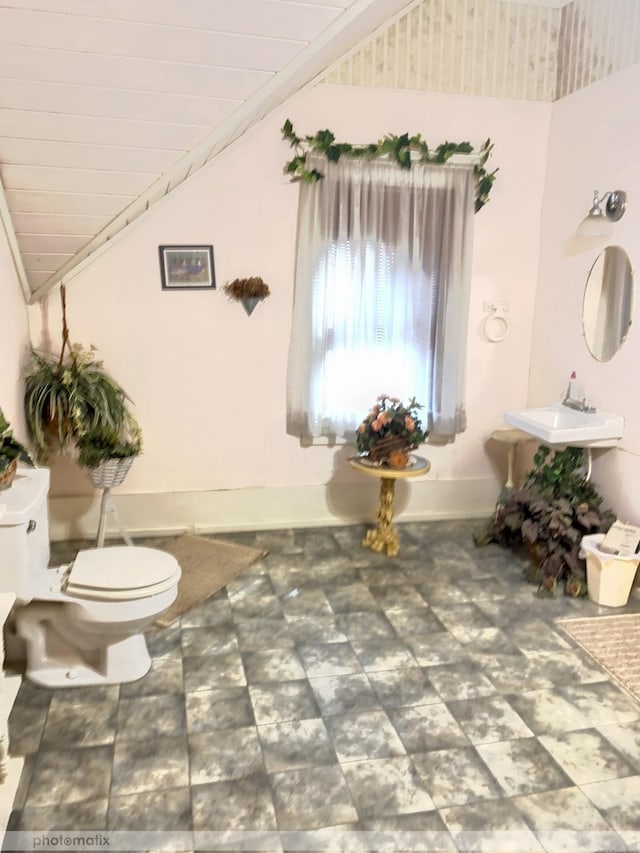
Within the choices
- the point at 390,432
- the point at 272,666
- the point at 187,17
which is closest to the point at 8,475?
the point at 272,666

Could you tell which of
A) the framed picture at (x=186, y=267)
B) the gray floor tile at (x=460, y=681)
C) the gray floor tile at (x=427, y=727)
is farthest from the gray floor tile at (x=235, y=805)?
the framed picture at (x=186, y=267)

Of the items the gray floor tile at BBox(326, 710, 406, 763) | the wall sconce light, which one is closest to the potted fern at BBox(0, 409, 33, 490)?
the gray floor tile at BBox(326, 710, 406, 763)

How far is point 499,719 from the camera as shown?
2.31 meters

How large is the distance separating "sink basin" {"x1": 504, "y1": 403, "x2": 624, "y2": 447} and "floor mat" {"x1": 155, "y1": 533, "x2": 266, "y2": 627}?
164 cm

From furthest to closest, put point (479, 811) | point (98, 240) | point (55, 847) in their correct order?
point (98, 240) → point (479, 811) → point (55, 847)

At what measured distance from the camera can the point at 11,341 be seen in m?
3.13

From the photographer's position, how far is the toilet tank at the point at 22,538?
226cm

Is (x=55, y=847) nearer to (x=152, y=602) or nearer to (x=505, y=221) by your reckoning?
(x=152, y=602)

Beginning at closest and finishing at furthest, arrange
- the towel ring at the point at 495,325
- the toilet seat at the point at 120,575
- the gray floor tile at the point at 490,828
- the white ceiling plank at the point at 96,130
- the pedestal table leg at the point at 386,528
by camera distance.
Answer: the gray floor tile at the point at 490,828 → the toilet seat at the point at 120,575 → the white ceiling plank at the point at 96,130 → the pedestal table leg at the point at 386,528 → the towel ring at the point at 495,325

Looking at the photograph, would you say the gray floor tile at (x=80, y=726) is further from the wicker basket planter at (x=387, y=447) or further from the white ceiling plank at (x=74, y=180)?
the white ceiling plank at (x=74, y=180)

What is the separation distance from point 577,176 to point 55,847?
3.89m

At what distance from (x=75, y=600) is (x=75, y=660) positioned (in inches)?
12.5

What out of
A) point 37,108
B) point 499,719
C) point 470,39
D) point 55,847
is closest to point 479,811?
point 499,719

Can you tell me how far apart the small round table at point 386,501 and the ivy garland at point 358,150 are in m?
1.63
